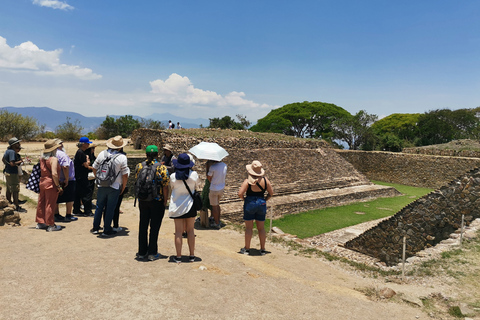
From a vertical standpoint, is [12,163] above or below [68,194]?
above

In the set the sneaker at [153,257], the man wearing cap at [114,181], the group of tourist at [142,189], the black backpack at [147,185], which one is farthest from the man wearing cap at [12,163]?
the sneaker at [153,257]

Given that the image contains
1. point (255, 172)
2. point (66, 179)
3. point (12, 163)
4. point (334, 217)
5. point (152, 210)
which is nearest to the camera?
point (152, 210)

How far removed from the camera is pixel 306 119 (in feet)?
143

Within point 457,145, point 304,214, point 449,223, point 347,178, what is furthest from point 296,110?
point 449,223

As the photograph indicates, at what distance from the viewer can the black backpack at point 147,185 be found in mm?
4332

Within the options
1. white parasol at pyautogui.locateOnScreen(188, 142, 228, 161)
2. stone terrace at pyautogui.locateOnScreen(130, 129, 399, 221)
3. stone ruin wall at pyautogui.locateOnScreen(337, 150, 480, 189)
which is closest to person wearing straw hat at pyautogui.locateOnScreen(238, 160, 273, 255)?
white parasol at pyautogui.locateOnScreen(188, 142, 228, 161)

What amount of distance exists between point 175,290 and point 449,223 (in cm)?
682

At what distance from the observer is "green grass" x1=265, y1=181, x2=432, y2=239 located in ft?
33.0

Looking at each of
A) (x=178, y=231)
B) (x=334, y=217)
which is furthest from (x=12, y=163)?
(x=334, y=217)

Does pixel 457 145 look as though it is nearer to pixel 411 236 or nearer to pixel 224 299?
pixel 411 236

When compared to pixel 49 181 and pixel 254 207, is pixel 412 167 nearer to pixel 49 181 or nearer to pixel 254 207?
pixel 254 207

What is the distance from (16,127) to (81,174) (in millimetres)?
21600

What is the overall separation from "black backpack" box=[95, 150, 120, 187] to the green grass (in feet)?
18.8

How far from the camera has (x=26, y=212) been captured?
7379 millimetres
